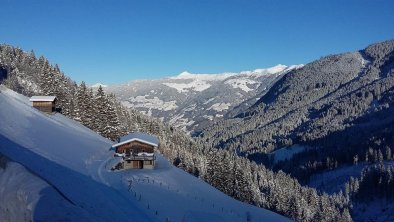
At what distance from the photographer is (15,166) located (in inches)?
810

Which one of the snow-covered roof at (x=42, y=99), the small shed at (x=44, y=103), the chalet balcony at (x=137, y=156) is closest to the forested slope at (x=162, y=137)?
the snow-covered roof at (x=42, y=99)

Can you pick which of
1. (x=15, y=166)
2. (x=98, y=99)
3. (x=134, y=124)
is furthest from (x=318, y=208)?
(x=15, y=166)

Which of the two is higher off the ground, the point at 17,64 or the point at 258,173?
the point at 17,64

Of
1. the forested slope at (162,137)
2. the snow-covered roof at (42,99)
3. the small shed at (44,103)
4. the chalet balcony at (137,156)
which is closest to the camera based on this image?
the chalet balcony at (137,156)

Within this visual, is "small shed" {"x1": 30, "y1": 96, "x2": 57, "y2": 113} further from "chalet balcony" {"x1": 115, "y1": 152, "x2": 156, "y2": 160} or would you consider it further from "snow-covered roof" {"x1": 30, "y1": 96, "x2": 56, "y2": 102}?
"chalet balcony" {"x1": 115, "y1": 152, "x2": 156, "y2": 160}

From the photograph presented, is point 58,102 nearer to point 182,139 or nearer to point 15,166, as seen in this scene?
point 182,139

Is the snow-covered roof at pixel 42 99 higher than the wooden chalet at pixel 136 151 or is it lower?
higher

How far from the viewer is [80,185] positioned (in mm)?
33969

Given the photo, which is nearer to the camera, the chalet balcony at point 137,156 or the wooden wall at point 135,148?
the chalet balcony at point 137,156

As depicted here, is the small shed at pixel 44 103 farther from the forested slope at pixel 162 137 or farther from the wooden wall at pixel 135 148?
the wooden wall at pixel 135 148

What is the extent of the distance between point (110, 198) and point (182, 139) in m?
120

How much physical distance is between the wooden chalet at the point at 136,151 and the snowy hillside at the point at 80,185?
183cm

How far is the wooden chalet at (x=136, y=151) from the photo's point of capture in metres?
66.5

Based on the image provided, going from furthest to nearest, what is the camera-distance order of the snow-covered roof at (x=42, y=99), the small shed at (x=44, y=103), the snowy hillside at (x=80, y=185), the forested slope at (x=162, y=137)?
1. the forested slope at (x=162, y=137)
2. the snow-covered roof at (x=42, y=99)
3. the small shed at (x=44, y=103)
4. the snowy hillside at (x=80, y=185)
